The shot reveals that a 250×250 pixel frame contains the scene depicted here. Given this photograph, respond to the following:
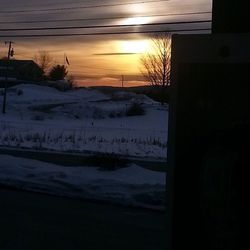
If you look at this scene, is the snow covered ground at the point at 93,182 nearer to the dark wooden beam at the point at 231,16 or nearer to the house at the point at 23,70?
the dark wooden beam at the point at 231,16

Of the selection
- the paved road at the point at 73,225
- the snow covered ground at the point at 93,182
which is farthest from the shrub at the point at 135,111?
the paved road at the point at 73,225

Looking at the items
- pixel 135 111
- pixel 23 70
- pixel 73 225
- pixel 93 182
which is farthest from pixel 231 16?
pixel 23 70

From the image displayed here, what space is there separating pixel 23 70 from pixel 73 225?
107645 mm

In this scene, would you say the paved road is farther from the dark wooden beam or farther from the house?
the house

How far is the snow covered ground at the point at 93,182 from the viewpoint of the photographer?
10999 mm

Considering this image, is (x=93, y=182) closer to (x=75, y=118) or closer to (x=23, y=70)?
(x=75, y=118)

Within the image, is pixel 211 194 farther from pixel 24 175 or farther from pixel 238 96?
pixel 24 175

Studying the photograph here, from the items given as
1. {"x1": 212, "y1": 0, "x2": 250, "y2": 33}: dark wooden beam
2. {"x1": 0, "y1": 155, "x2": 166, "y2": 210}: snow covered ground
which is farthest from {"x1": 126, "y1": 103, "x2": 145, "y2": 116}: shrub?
{"x1": 212, "y1": 0, "x2": 250, "y2": 33}: dark wooden beam

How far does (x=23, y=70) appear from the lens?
113938 millimetres

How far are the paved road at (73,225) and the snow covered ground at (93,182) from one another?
55cm

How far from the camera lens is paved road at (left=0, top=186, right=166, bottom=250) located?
734 cm

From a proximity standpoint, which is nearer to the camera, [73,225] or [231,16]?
[231,16]

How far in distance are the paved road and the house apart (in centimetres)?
10147

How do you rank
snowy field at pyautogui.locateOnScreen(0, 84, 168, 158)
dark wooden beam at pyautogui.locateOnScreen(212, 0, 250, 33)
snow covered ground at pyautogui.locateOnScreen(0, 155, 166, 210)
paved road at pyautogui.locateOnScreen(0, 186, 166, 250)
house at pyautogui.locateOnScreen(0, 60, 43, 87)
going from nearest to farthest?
1. dark wooden beam at pyautogui.locateOnScreen(212, 0, 250, 33)
2. paved road at pyautogui.locateOnScreen(0, 186, 166, 250)
3. snow covered ground at pyautogui.locateOnScreen(0, 155, 166, 210)
4. snowy field at pyautogui.locateOnScreen(0, 84, 168, 158)
5. house at pyautogui.locateOnScreen(0, 60, 43, 87)
